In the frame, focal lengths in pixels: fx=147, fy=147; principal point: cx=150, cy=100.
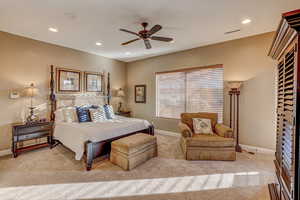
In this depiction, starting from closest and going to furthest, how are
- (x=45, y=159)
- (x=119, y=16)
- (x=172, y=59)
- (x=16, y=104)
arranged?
1. (x=119, y=16)
2. (x=45, y=159)
3. (x=16, y=104)
4. (x=172, y=59)

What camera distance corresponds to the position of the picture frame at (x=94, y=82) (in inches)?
198

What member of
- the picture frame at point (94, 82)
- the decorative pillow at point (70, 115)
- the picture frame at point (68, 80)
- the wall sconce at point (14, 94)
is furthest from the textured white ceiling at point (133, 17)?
the decorative pillow at point (70, 115)

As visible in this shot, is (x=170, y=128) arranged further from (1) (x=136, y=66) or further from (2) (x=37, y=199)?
(2) (x=37, y=199)

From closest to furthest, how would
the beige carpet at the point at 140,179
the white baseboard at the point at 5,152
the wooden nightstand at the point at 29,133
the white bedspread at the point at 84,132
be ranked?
the beige carpet at the point at 140,179 < the white bedspread at the point at 84,132 < the wooden nightstand at the point at 29,133 < the white baseboard at the point at 5,152

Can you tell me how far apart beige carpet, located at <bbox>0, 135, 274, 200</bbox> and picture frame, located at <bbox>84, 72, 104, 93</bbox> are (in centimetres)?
248

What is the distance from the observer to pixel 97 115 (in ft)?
13.1

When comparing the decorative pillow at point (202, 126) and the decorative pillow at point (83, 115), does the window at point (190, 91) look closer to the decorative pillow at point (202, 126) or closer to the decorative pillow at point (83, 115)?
the decorative pillow at point (202, 126)

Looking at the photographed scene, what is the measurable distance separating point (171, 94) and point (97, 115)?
2.62m

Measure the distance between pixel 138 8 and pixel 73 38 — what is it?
7.33 feet

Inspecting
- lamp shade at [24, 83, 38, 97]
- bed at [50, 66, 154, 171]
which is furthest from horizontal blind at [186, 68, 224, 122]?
lamp shade at [24, 83, 38, 97]

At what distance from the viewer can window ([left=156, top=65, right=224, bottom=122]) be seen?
4300 millimetres

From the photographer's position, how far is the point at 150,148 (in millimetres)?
3217

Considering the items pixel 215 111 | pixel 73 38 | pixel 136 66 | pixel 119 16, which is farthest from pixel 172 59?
pixel 73 38

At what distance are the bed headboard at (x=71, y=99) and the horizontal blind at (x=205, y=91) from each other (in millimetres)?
3037
